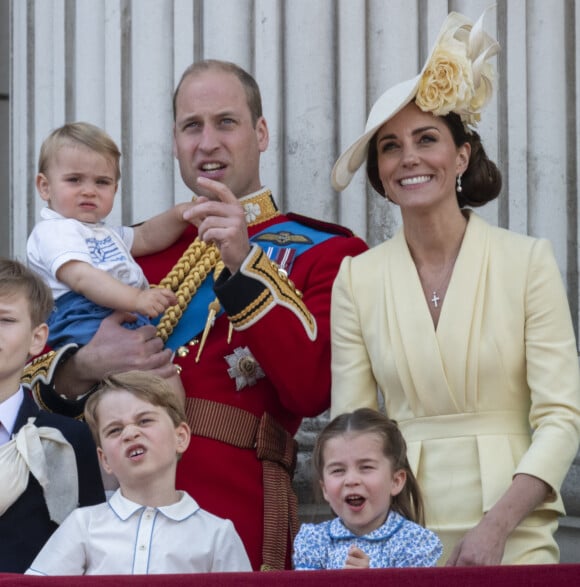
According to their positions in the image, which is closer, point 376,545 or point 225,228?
point 376,545

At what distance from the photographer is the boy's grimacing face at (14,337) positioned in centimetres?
382

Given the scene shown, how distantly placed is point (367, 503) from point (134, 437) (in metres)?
0.51

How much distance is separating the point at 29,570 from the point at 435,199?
1265 millimetres

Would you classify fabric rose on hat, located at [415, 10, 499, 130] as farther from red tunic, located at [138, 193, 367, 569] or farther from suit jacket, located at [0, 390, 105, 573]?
suit jacket, located at [0, 390, 105, 573]

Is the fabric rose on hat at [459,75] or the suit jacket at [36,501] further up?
the fabric rose on hat at [459,75]

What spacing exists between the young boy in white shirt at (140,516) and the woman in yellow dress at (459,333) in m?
0.49

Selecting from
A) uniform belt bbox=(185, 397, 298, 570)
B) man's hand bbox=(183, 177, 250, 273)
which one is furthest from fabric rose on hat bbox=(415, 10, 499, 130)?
uniform belt bbox=(185, 397, 298, 570)

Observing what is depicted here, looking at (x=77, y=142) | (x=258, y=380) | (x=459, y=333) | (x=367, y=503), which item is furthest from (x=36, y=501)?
(x=77, y=142)

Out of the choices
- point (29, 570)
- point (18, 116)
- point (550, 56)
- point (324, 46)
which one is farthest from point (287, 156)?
point (29, 570)

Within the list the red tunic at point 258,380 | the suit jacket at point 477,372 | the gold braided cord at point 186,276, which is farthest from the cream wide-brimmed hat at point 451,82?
the gold braided cord at point 186,276

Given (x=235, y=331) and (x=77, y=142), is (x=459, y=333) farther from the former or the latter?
(x=77, y=142)

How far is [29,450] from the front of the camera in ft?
12.3

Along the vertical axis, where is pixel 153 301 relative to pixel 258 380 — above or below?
above

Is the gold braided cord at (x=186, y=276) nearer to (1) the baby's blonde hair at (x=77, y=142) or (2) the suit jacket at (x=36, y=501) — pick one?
(1) the baby's blonde hair at (x=77, y=142)
